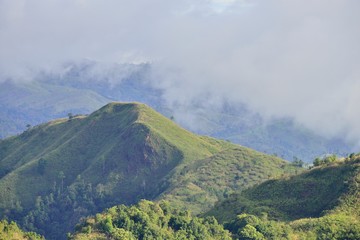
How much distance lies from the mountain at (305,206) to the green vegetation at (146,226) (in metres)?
8.51

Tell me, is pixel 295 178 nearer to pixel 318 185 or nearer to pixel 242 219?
pixel 318 185

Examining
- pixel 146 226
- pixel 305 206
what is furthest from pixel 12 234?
pixel 305 206

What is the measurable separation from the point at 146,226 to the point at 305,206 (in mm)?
52598

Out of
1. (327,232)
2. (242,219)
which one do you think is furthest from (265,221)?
(327,232)

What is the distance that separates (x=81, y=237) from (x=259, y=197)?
7479 centimetres

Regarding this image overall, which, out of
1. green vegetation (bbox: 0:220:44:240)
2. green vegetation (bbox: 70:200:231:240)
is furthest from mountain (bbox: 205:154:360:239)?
green vegetation (bbox: 0:220:44:240)

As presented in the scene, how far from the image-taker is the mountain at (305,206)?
147125mm

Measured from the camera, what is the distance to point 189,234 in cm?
14562

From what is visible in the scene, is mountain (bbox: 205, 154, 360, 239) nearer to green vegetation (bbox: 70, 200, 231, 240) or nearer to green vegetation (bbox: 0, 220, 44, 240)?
green vegetation (bbox: 70, 200, 231, 240)

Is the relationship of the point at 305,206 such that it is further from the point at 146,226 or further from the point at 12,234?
the point at 12,234

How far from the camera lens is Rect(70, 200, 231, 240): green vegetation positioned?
131875mm

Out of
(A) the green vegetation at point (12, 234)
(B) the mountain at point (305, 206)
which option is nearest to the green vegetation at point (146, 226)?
(B) the mountain at point (305, 206)

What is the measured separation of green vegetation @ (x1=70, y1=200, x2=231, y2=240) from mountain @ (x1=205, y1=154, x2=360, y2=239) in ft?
27.9

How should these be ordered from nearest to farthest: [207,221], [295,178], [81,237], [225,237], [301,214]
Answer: [81,237] < [225,237] < [207,221] < [301,214] < [295,178]
